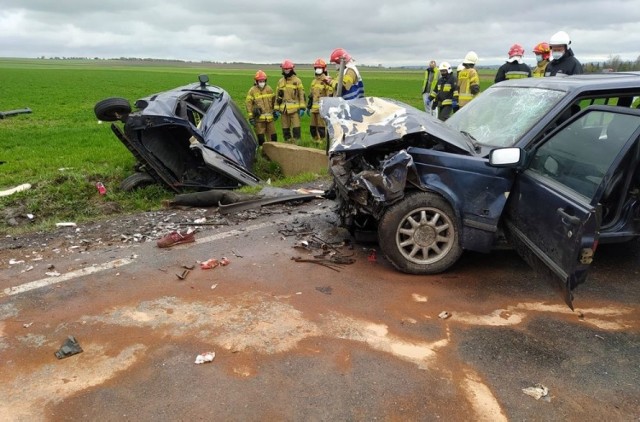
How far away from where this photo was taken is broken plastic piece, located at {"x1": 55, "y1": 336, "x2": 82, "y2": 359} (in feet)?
9.89

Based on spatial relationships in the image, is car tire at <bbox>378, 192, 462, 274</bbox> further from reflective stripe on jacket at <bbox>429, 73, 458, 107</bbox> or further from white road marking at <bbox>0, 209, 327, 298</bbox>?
reflective stripe on jacket at <bbox>429, 73, 458, 107</bbox>

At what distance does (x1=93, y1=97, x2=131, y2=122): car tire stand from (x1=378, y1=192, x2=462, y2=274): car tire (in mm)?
4302

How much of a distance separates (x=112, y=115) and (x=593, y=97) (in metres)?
5.73

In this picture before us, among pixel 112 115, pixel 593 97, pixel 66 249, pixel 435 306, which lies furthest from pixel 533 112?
pixel 112 115

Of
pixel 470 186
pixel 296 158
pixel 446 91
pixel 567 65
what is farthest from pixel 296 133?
pixel 470 186

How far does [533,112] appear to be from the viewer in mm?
4152

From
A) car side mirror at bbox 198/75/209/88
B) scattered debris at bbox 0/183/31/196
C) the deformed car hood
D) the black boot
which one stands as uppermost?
car side mirror at bbox 198/75/209/88

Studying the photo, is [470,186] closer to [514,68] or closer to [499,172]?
[499,172]

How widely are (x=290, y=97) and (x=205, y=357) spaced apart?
8.64 meters

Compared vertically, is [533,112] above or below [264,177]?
above

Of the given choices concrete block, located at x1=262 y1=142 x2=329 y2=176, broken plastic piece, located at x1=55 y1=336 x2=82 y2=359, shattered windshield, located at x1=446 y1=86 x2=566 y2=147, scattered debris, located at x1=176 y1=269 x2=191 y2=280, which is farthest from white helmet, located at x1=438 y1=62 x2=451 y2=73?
broken plastic piece, located at x1=55 y1=336 x2=82 y2=359

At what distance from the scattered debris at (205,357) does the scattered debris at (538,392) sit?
1.81 m

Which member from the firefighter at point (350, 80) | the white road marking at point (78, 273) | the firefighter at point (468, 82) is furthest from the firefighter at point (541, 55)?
the white road marking at point (78, 273)

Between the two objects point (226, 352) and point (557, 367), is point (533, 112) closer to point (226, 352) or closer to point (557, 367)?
point (557, 367)
